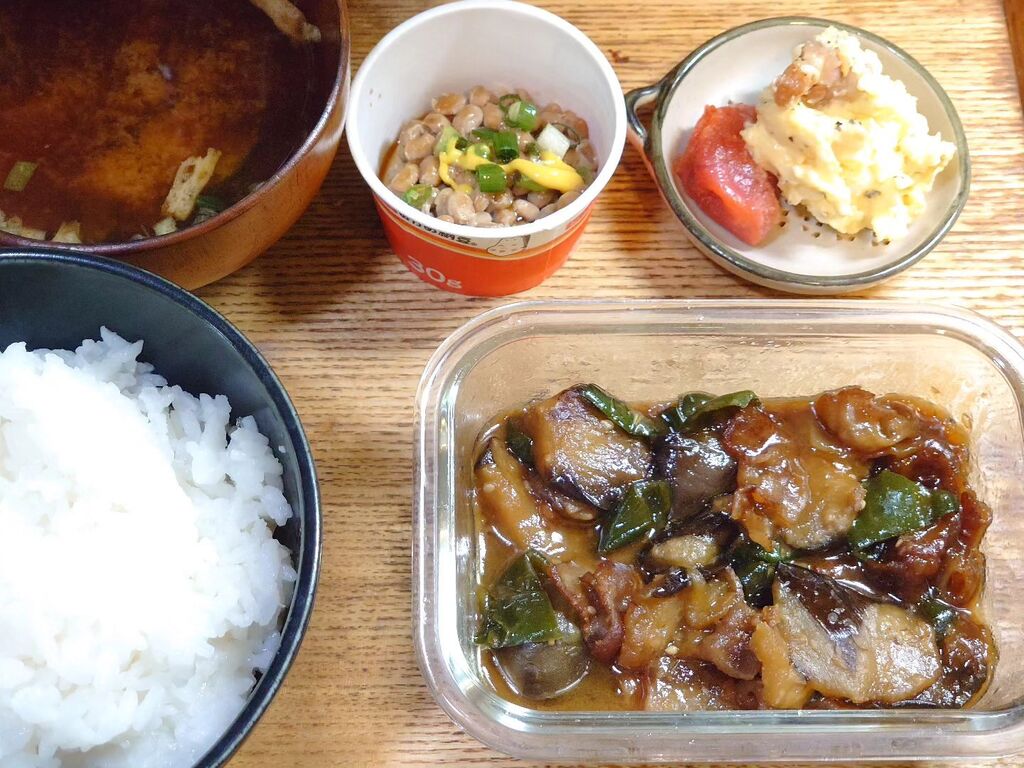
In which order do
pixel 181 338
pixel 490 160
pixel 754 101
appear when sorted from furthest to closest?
pixel 754 101, pixel 490 160, pixel 181 338

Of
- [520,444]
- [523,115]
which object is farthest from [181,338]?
[523,115]

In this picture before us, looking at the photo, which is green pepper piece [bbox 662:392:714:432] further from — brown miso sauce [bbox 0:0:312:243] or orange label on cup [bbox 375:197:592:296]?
brown miso sauce [bbox 0:0:312:243]

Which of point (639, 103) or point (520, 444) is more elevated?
point (639, 103)

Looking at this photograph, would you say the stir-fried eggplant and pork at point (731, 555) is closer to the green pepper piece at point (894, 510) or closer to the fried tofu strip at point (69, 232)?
the green pepper piece at point (894, 510)

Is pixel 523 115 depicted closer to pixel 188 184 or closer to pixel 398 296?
pixel 398 296

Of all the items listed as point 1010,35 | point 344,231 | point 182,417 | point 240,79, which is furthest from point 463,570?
point 1010,35

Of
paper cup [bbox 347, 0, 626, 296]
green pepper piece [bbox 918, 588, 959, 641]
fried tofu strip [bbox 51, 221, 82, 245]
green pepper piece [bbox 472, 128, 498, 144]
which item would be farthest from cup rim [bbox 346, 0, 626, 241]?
green pepper piece [bbox 918, 588, 959, 641]

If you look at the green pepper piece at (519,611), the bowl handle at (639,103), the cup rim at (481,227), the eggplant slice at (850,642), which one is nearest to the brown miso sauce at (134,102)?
the cup rim at (481,227)

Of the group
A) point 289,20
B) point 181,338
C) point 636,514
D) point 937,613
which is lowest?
point 937,613
